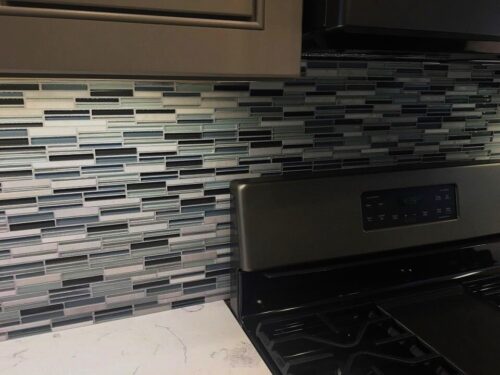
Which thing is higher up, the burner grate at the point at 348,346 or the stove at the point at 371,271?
the stove at the point at 371,271

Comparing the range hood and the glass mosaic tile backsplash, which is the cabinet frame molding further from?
the glass mosaic tile backsplash

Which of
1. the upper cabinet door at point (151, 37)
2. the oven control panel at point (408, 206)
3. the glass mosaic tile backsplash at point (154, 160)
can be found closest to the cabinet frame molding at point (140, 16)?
the upper cabinet door at point (151, 37)

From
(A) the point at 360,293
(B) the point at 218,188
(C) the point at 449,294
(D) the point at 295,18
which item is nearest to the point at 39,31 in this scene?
(D) the point at 295,18

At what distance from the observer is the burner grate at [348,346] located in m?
0.69

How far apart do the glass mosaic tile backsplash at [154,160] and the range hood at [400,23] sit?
0.28 m

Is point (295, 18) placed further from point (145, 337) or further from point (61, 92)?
point (145, 337)

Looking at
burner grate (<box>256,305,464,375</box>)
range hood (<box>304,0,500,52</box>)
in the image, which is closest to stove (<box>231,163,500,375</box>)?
burner grate (<box>256,305,464,375</box>)

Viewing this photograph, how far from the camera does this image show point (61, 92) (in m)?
0.73

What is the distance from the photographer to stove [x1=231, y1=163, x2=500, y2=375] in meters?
0.73

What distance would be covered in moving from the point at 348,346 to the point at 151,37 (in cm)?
58

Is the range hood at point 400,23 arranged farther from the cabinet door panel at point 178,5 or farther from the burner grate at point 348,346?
the burner grate at point 348,346

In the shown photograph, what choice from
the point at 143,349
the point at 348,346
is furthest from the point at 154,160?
the point at 348,346

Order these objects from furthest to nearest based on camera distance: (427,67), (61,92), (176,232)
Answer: (427,67), (176,232), (61,92)

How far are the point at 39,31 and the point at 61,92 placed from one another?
32 centimetres
